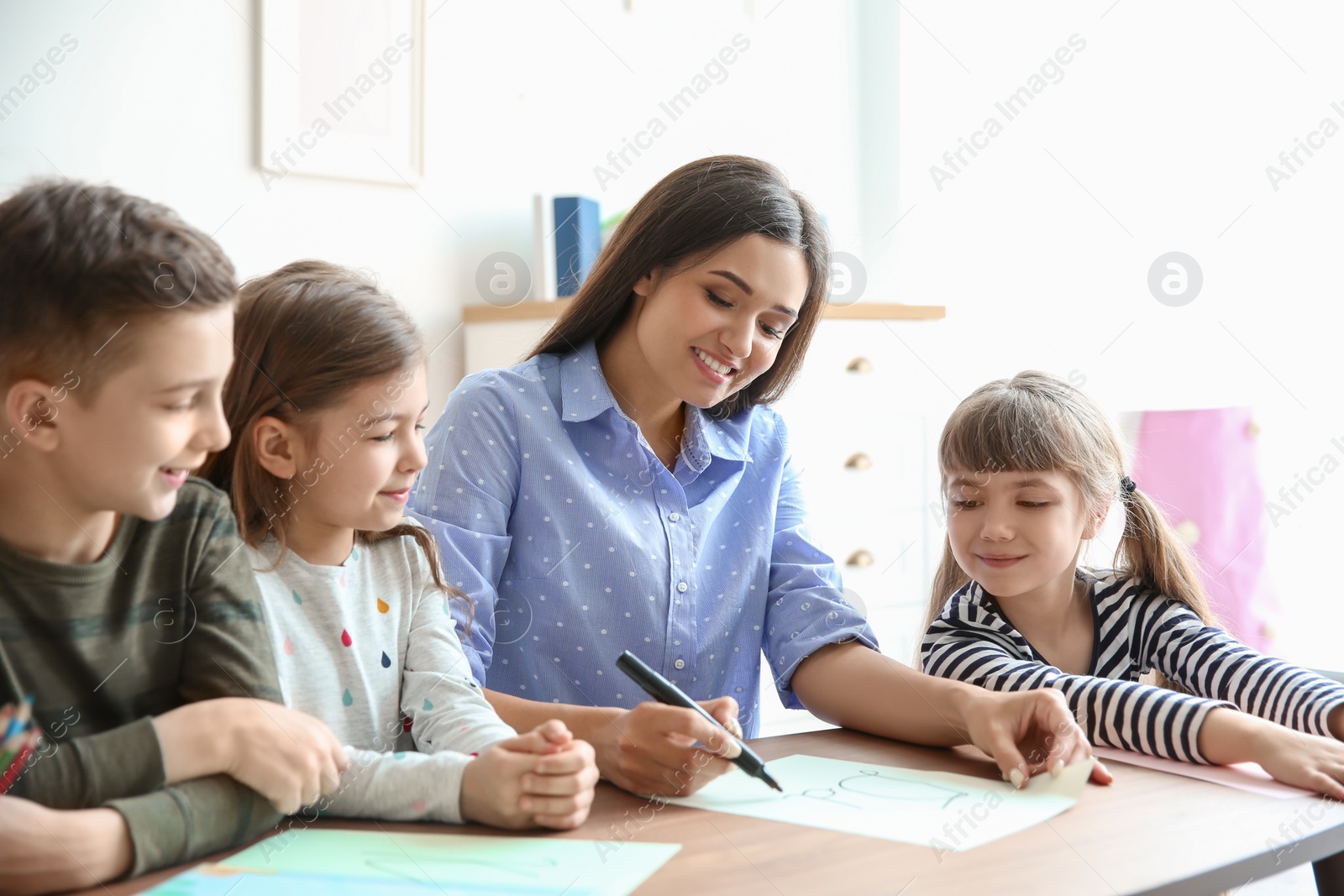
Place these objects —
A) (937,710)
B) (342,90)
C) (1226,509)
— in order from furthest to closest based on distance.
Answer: (342,90), (1226,509), (937,710)

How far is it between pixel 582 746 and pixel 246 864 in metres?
0.22

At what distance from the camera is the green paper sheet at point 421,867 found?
652mm

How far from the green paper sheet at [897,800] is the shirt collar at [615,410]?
1.50 ft

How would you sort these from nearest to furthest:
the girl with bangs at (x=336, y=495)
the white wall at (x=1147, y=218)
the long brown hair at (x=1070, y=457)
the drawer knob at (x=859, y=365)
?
the girl with bangs at (x=336, y=495) → the long brown hair at (x=1070, y=457) → the white wall at (x=1147, y=218) → the drawer knob at (x=859, y=365)

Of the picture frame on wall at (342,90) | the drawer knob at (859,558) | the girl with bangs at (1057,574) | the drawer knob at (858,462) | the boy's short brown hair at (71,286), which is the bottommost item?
the drawer knob at (859,558)

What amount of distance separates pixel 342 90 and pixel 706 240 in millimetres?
1592

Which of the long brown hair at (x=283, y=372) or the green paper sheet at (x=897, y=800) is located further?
the long brown hair at (x=283, y=372)

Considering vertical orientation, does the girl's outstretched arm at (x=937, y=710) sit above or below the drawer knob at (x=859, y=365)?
below

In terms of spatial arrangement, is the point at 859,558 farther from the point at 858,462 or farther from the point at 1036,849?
the point at 1036,849

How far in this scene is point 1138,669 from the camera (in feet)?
4.25

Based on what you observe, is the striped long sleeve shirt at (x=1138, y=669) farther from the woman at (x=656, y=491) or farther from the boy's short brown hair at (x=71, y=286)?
the boy's short brown hair at (x=71, y=286)

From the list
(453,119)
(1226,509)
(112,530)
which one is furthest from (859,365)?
(112,530)

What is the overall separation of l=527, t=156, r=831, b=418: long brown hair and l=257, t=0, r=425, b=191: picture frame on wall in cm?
133

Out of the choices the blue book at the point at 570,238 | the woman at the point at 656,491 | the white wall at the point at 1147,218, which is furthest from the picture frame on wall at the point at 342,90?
the white wall at the point at 1147,218
